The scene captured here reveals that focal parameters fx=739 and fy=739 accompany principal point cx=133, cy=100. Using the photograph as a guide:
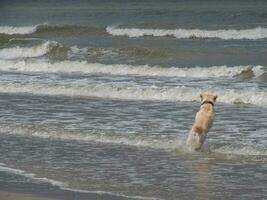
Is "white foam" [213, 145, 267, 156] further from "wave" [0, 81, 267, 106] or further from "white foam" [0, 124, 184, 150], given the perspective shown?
"wave" [0, 81, 267, 106]

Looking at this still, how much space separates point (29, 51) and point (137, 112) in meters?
17.6

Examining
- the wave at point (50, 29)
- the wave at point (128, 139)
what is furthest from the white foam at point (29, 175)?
the wave at point (50, 29)

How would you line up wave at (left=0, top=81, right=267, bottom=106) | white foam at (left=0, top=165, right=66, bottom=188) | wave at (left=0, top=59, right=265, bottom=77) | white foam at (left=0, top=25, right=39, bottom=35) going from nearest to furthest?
1. white foam at (left=0, top=165, right=66, bottom=188)
2. wave at (left=0, top=81, right=267, bottom=106)
3. wave at (left=0, top=59, right=265, bottom=77)
4. white foam at (left=0, top=25, right=39, bottom=35)

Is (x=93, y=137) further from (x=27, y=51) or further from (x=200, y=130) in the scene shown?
(x=27, y=51)

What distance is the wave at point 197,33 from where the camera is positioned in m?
31.3

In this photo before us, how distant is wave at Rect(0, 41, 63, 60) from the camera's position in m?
30.1

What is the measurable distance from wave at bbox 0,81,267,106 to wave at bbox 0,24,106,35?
18441 millimetres

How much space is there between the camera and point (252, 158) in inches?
395

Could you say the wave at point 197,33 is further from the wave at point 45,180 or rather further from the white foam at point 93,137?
the wave at point 45,180

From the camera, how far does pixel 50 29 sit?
1590 inches

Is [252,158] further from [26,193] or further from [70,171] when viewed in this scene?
[26,193]

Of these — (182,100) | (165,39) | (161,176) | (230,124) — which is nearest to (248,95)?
(182,100)

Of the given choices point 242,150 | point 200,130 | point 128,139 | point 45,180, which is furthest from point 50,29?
point 45,180

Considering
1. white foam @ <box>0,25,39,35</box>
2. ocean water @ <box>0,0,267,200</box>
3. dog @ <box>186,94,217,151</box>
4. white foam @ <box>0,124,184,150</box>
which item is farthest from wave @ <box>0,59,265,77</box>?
white foam @ <box>0,25,39,35</box>
